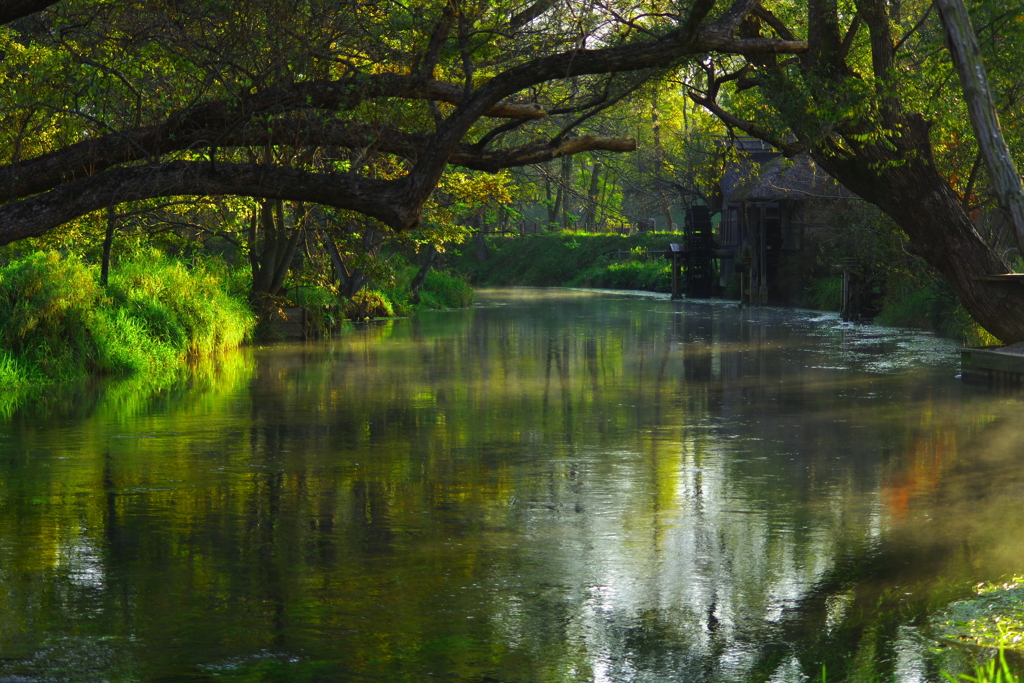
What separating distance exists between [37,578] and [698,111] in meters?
26.1

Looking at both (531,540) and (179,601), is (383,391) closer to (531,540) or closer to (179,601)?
(531,540)

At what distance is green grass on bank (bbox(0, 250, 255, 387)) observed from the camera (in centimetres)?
1738

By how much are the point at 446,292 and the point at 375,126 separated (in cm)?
3228

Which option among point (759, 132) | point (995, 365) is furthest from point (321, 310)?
point (995, 365)

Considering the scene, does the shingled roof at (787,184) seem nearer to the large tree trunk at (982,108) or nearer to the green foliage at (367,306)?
the green foliage at (367,306)

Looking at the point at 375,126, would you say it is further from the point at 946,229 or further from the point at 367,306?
the point at 367,306

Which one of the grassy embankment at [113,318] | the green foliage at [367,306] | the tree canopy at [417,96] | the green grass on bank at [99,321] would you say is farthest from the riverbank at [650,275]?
the green grass on bank at [99,321]

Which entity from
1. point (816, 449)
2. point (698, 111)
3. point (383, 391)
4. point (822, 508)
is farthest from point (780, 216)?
point (822, 508)

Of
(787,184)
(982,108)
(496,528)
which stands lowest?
(496,528)

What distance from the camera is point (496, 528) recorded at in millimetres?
8305

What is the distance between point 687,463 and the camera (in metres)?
10.8

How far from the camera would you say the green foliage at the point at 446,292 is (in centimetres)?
4197

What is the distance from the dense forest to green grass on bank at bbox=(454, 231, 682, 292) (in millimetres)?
32507

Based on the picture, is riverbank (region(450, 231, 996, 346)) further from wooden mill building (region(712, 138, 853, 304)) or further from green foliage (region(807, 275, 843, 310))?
wooden mill building (region(712, 138, 853, 304))
